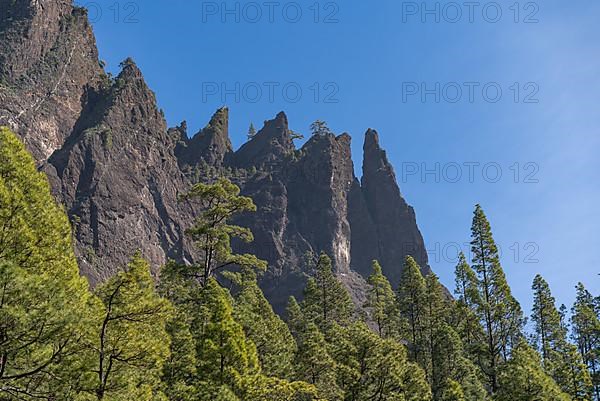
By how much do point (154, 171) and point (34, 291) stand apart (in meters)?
121

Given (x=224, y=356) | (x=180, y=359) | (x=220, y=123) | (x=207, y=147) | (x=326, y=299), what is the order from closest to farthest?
(x=224, y=356) < (x=180, y=359) < (x=326, y=299) < (x=207, y=147) < (x=220, y=123)

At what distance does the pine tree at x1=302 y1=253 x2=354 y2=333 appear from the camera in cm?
4991

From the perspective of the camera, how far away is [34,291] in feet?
38.7

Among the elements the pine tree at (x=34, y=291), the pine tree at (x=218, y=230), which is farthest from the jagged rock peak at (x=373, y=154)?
the pine tree at (x=34, y=291)

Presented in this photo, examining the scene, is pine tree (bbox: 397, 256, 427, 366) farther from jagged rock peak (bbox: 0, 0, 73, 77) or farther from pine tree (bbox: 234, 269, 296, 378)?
jagged rock peak (bbox: 0, 0, 73, 77)

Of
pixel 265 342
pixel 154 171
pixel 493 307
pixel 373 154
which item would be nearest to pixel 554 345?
pixel 493 307

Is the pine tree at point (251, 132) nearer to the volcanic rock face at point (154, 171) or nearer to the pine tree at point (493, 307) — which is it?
the volcanic rock face at point (154, 171)

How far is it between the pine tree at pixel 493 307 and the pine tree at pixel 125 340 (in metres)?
21.9

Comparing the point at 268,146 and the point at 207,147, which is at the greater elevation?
the point at 268,146

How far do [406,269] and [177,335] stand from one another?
25.6 m

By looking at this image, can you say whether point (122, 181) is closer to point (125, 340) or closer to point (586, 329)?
point (586, 329)

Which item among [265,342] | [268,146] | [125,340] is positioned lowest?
[125,340]

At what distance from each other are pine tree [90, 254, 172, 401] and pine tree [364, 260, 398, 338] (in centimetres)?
3146

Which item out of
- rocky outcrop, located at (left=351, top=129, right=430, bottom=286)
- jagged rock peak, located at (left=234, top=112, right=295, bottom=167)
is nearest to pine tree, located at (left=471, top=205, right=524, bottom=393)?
rocky outcrop, located at (left=351, top=129, right=430, bottom=286)
